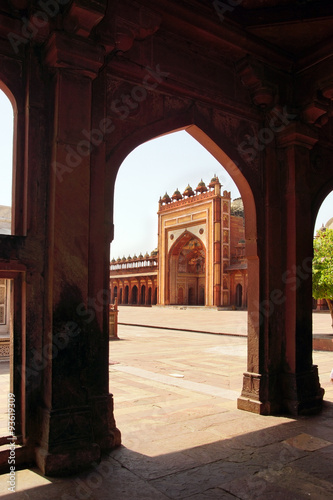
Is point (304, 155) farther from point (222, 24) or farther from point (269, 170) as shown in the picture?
point (222, 24)

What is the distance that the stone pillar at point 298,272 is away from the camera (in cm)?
495

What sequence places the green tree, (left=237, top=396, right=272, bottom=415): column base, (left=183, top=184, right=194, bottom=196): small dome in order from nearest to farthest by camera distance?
(left=237, top=396, right=272, bottom=415): column base, the green tree, (left=183, top=184, right=194, bottom=196): small dome

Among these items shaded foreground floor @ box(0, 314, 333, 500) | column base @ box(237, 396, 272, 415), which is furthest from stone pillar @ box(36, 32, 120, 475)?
column base @ box(237, 396, 272, 415)

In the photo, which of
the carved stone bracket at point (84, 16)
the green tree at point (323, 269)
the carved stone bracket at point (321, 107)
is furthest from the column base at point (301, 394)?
the green tree at point (323, 269)

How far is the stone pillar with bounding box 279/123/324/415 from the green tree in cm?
652

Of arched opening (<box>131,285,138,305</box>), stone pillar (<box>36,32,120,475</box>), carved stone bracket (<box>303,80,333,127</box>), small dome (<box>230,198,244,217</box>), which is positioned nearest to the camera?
stone pillar (<box>36,32,120,475</box>)

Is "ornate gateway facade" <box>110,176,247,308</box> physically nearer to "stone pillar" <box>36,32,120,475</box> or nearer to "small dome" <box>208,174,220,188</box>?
"small dome" <box>208,174,220,188</box>

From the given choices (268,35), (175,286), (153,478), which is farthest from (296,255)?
(175,286)

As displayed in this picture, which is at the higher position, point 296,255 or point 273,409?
point 296,255

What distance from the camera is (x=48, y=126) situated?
3516 mm

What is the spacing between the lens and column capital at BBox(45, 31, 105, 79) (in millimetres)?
3346

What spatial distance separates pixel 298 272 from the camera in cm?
510

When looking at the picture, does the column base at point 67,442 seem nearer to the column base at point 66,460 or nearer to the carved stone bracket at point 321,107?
the column base at point 66,460

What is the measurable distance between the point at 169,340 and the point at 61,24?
10561 millimetres
